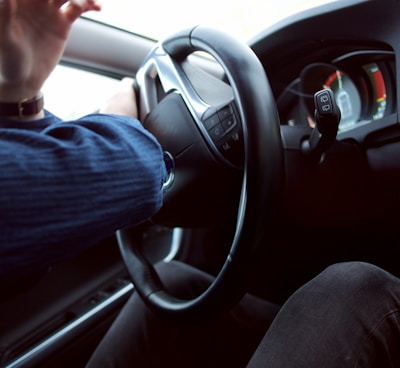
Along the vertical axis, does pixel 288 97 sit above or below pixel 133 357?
above

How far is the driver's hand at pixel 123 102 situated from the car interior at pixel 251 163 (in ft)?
0.07

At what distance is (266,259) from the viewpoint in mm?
981

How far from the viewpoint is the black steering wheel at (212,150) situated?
486mm

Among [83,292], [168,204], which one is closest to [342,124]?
[168,204]

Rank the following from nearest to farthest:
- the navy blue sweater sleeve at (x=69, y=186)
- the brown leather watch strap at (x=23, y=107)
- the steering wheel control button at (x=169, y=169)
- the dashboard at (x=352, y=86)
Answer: the navy blue sweater sleeve at (x=69, y=186) < the brown leather watch strap at (x=23, y=107) < the steering wheel control button at (x=169, y=169) < the dashboard at (x=352, y=86)

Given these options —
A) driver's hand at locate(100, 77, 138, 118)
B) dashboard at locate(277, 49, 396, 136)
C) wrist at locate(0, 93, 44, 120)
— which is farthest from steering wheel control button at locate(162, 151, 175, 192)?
dashboard at locate(277, 49, 396, 136)

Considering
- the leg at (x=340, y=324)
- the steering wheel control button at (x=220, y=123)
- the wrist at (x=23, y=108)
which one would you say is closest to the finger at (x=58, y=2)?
the wrist at (x=23, y=108)

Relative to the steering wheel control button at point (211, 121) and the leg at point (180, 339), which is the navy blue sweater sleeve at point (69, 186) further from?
the leg at point (180, 339)

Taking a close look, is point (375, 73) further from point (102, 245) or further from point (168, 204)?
point (102, 245)

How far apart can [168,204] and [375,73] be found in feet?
1.79

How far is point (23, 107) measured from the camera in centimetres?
49

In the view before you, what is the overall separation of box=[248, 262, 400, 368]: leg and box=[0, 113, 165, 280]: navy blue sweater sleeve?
28 cm

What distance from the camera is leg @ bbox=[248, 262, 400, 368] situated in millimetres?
482

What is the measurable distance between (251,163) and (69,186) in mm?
230
